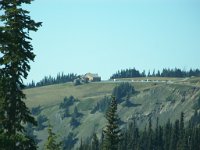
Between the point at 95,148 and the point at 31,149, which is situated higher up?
the point at 31,149

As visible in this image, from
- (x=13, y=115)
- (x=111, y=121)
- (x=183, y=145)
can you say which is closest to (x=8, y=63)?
(x=13, y=115)

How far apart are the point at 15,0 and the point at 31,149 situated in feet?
31.7

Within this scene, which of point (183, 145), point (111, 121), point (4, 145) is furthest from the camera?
point (183, 145)

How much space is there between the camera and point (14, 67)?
1299 inches

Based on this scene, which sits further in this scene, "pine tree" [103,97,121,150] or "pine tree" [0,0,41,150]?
"pine tree" [103,97,121,150]

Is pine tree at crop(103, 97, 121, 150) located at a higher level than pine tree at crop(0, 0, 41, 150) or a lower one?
lower

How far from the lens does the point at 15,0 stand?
33250mm

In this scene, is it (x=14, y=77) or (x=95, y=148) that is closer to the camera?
(x=14, y=77)

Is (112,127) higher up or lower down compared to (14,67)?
lower down

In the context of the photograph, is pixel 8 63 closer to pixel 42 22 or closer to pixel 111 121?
pixel 42 22

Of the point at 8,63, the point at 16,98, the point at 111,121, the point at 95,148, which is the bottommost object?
the point at 95,148

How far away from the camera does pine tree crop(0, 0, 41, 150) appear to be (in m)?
32.4

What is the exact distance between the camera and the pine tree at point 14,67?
3244 centimetres

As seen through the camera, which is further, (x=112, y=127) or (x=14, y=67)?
(x=112, y=127)
